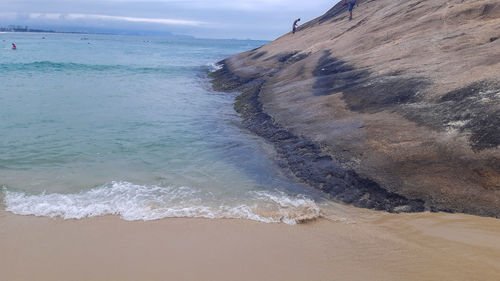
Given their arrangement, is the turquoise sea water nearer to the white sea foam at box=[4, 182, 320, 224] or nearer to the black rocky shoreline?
the white sea foam at box=[4, 182, 320, 224]

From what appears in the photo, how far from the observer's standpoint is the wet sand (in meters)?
3.77

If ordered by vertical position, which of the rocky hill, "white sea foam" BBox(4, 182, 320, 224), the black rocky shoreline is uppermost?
the rocky hill

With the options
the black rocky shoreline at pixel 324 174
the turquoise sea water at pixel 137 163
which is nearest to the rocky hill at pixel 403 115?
the black rocky shoreline at pixel 324 174

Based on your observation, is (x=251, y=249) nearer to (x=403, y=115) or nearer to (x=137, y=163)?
(x=137, y=163)

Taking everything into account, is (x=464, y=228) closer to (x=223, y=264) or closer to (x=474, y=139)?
(x=474, y=139)

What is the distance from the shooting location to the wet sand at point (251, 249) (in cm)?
377

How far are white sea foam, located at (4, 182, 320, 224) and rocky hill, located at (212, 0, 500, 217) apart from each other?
98cm

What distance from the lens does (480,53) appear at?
25.5 ft

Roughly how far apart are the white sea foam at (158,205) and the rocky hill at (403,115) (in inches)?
38.7

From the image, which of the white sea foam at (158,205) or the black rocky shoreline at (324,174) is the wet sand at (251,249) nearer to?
the white sea foam at (158,205)

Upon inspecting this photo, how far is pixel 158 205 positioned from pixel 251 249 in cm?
193

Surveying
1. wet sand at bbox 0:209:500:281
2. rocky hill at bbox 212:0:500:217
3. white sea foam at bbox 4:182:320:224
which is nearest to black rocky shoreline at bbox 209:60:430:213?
rocky hill at bbox 212:0:500:217

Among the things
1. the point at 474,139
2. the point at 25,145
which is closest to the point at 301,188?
the point at 474,139

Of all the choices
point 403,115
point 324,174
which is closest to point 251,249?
point 324,174
